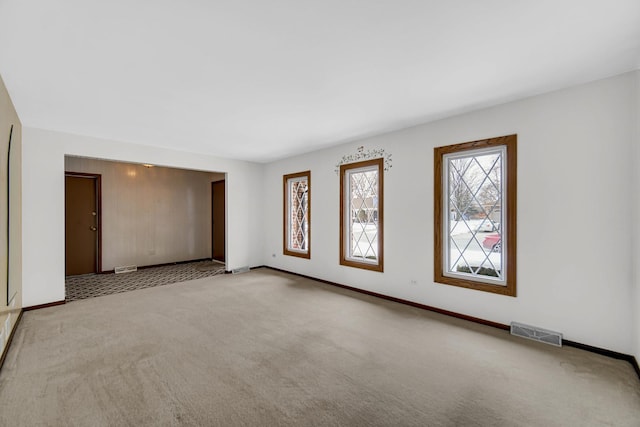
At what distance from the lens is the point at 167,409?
1.89 m

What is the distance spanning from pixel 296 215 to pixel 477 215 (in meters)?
3.60

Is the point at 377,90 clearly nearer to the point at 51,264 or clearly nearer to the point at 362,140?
the point at 362,140

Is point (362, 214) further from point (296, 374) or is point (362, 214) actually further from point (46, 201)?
point (46, 201)

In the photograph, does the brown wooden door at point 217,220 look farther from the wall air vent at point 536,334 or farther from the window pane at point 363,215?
the wall air vent at point 536,334

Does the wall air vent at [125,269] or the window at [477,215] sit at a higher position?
the window at [477,215]

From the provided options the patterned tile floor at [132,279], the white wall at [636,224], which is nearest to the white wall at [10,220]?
the patterned tile floor at [132,279]

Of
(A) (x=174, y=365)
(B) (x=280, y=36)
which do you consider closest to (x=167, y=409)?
(A) (x=174, y=365)

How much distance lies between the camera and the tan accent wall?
20.0 feet

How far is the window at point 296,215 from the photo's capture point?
5785mm

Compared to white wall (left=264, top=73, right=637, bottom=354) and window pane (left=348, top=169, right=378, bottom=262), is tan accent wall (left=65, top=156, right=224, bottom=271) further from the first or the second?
white wall (left=264, top=73, right=637, bottom=354)

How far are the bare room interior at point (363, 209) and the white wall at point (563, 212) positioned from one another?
2 centimetres

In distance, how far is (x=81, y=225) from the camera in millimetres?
5824

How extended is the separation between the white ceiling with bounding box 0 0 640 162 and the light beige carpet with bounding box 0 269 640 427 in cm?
249

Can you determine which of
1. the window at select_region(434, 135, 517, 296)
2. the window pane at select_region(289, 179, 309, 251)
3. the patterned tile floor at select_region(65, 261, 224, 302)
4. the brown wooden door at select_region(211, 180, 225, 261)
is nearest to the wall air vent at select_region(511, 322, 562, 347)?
the window at select_region(434, 135, 517, 296)
